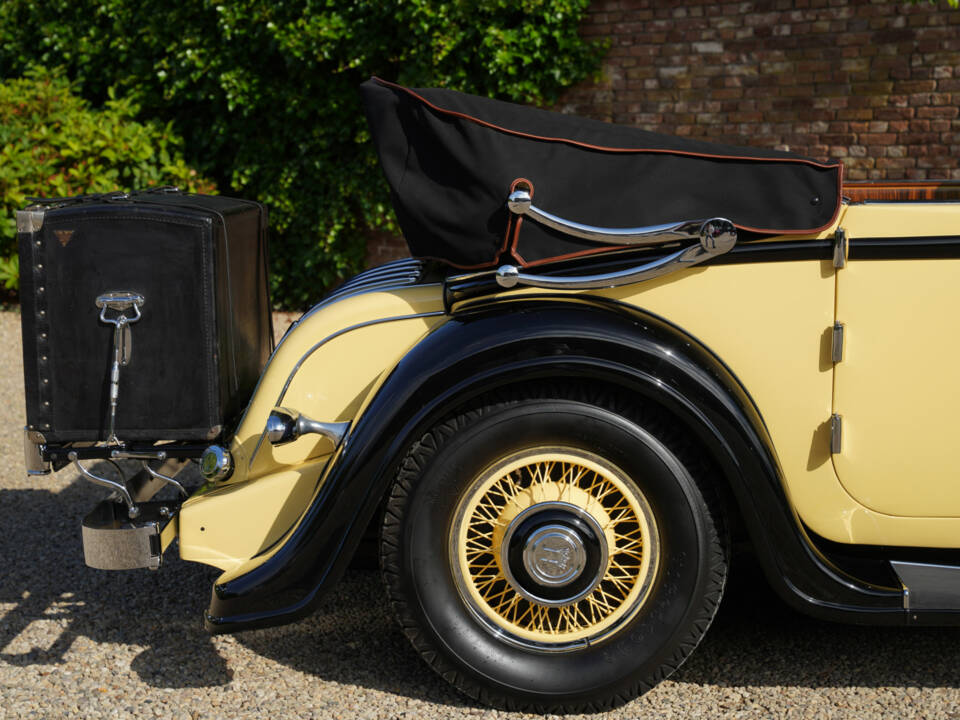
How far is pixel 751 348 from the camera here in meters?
2.48

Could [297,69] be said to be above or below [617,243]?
above

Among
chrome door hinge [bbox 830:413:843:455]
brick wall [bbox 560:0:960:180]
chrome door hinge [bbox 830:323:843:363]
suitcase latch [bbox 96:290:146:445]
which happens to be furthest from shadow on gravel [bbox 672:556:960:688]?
brick wall [bbox 560:0:960:180]

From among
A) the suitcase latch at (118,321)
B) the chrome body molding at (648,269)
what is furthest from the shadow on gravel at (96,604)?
the chrome body molding at (648,269)

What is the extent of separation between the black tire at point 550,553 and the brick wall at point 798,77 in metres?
5.25

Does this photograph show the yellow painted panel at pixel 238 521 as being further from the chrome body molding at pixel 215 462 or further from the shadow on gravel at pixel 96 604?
the shadow on gravel at pixel 96 604

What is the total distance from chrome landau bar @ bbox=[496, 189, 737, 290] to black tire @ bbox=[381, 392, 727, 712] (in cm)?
30

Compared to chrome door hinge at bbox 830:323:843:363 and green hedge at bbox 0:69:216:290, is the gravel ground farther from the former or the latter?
green hedge at bbox 0:69:216:290

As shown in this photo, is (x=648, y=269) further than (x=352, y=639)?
No

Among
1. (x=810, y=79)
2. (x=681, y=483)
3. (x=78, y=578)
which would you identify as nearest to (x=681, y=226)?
(x=681, y=483)

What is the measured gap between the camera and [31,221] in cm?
257

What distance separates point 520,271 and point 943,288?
1036mm

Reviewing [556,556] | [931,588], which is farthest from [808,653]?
[556,556]

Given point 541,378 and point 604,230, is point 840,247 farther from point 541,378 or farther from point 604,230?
point 541,378

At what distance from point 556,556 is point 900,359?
0.98 m
